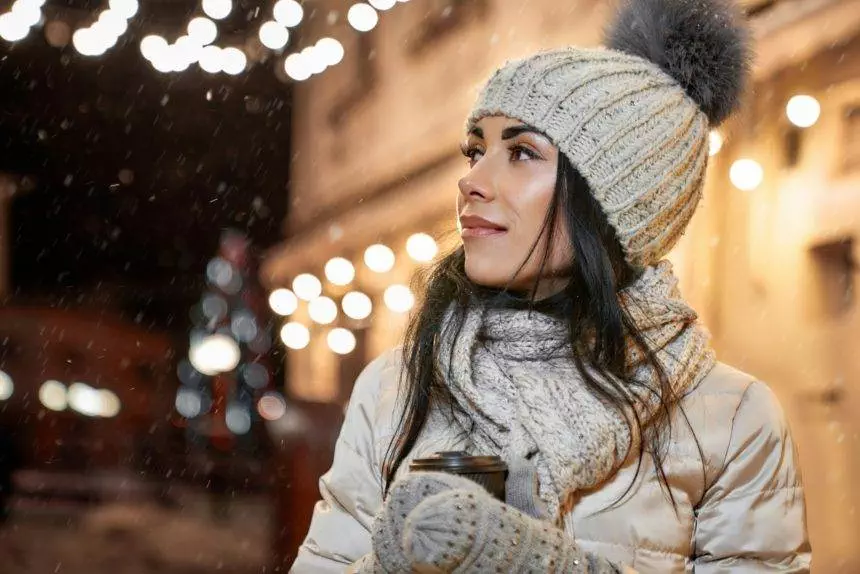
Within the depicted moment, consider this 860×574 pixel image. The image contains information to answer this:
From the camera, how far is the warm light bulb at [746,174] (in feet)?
15.1

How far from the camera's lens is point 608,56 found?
89.3 inches

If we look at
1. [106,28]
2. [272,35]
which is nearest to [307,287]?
[272,35]

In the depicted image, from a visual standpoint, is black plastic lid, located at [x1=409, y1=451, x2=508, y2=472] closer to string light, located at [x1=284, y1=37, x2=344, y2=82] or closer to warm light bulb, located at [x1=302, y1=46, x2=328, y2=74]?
string light, located at [x1=284, y1=37, x2=344, y2=82]

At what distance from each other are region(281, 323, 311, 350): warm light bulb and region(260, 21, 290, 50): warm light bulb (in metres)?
4.99

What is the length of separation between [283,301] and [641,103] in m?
10.2

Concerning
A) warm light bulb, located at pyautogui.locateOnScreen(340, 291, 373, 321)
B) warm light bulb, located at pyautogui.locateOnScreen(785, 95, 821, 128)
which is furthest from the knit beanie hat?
warm light bulb, located at pyautogui.locateOnScreen(340, 291, 373, 321)

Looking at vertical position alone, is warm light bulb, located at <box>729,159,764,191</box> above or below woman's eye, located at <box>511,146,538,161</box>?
above

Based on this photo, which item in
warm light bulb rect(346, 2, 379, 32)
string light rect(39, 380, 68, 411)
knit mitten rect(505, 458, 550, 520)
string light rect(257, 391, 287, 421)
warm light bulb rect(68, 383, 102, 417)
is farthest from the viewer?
string light rect(257, 391, 287, 421)

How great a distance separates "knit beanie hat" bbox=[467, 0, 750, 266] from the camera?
6.98 ft

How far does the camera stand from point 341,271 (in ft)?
34.2

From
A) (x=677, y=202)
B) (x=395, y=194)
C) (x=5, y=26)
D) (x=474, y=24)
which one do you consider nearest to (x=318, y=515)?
(x=677, y=202)

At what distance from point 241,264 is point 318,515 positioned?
37.0 ft

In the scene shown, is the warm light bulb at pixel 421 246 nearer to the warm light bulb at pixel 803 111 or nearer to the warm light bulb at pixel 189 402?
the warm light bulb at pixel 803 111

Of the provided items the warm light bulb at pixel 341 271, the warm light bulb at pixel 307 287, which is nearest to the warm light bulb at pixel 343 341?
the warm light bulb at pixel 341 271
